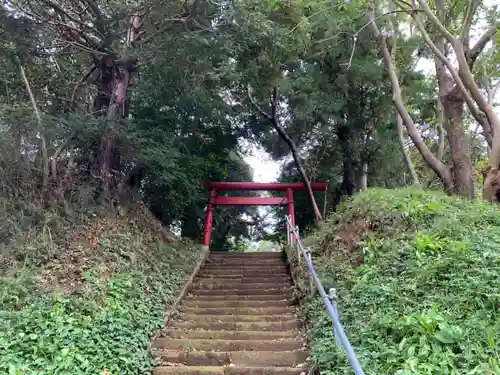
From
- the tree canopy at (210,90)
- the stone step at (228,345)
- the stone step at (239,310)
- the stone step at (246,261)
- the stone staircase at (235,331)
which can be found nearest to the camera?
the stone staircase at (235,331)

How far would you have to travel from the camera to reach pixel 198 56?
709 cm

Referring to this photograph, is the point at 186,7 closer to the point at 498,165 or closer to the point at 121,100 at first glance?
the point at 121,100

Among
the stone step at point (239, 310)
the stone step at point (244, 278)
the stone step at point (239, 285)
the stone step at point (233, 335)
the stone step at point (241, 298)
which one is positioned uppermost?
the stone step at point (244, 278)

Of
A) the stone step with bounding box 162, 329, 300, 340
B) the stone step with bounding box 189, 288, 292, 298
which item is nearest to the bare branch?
the stone step with bounding box 189, 288, 292, 298

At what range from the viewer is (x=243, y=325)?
5.34 m

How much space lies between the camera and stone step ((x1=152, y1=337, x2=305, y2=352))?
15.1 feet

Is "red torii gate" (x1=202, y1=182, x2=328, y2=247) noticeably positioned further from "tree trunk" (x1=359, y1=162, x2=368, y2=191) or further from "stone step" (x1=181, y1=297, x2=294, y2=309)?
"stone step" (x1=181, y1=297, x2=294, y2=309)

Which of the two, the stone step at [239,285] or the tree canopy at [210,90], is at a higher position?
the tree canopy at [210,90]

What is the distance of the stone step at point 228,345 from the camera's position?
4613 millimetres

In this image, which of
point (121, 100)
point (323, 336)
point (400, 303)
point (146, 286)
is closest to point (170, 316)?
point (146, 286)

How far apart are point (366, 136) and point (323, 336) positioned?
8.01 metres

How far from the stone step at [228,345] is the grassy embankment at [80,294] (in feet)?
0.86

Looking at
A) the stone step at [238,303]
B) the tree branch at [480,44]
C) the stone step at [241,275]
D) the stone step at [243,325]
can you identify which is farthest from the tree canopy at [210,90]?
the stone step at [243,325]

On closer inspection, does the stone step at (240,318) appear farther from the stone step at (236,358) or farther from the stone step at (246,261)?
the stone step at (246,261)
